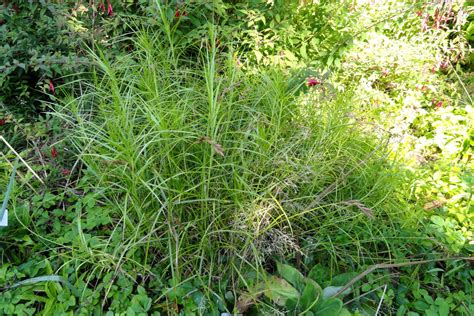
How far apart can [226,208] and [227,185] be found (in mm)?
105

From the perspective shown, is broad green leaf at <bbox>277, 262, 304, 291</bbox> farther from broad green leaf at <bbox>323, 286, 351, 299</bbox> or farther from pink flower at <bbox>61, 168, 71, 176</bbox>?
pink flower at <bbox>61, 168, 71, 176</bbox>

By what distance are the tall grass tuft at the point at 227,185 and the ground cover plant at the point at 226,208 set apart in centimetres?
1

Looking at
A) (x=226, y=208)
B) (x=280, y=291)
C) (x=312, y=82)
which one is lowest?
(x=280, y=291)

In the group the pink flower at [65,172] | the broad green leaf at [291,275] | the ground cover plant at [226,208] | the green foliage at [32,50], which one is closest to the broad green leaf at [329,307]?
the ground cover plant at [226,208]

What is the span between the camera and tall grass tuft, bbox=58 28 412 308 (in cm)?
180

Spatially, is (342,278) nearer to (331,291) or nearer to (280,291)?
(331,291)

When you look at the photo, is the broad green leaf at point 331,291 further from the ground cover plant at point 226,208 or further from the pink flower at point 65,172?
the pink flower at point 65,172

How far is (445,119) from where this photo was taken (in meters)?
3.05

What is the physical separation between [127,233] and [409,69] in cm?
264

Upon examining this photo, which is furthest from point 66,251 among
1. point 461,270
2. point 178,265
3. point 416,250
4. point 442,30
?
point 442,30

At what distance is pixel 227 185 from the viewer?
192 cm

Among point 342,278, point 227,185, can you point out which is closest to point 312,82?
point 227,185

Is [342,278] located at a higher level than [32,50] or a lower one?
lower

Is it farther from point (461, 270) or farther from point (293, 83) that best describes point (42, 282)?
point (461, 270)
